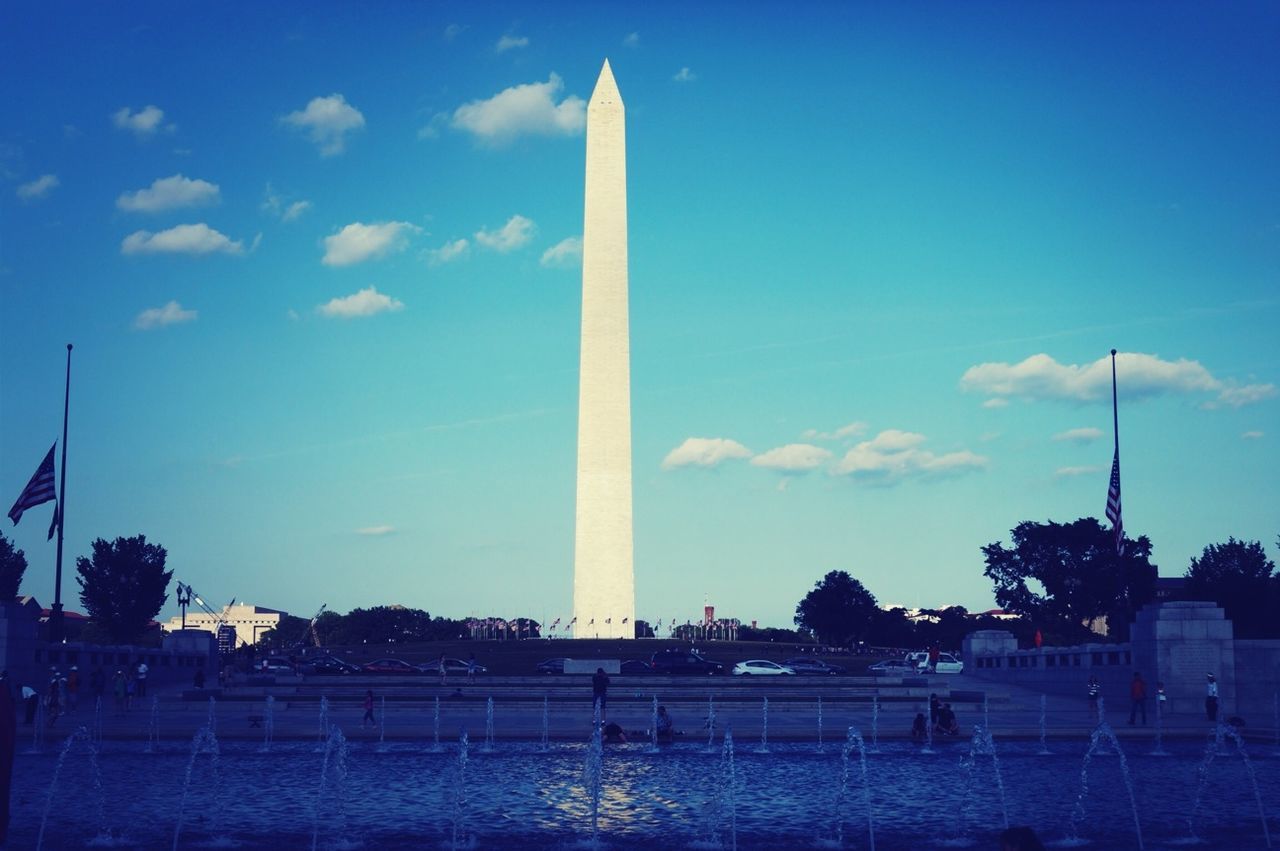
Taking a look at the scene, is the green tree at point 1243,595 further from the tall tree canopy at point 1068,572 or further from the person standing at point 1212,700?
the person standing at point 1212,700

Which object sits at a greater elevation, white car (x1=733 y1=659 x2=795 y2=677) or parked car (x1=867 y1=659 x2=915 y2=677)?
white car (x1=733 y1=659 x2=795 y2=677)

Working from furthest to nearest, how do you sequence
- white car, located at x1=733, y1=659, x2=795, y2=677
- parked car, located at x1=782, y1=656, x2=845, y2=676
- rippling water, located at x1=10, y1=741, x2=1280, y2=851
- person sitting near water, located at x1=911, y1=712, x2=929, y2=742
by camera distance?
parked car, located at x1=782, y1=656, x2=845, y2=676, white car, located at x1=733, y1=659, x2=795, y2=677, person sitting near water, located at x1=911, y1=712, x2=929, y2=742, rippling water, located at x1=10, y1=741, x2=1280, y2=851

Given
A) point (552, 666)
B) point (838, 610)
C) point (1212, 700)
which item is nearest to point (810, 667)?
point (552, 666)

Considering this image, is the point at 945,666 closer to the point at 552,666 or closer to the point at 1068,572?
the point at 552,666

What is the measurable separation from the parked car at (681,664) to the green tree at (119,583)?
4034 cm

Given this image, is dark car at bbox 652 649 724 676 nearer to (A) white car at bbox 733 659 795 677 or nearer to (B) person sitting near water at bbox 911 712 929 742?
(A) white car at bbox 733 659 795 677

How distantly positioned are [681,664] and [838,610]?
6457 centimetres

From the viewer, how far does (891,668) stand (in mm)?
58500

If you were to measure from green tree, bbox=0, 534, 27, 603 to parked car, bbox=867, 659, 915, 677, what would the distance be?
5210 centimetres

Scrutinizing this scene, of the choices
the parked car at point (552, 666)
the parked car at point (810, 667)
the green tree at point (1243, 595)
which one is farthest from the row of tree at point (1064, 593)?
the parked car at point (552, 666)

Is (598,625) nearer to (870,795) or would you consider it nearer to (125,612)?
(125,612)

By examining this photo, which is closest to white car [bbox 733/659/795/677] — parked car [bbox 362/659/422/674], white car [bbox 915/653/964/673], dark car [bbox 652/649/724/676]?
dark car [bbox 652/649/724/676]

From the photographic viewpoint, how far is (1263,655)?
34719 millimetres

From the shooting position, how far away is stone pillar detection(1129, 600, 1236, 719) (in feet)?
116
